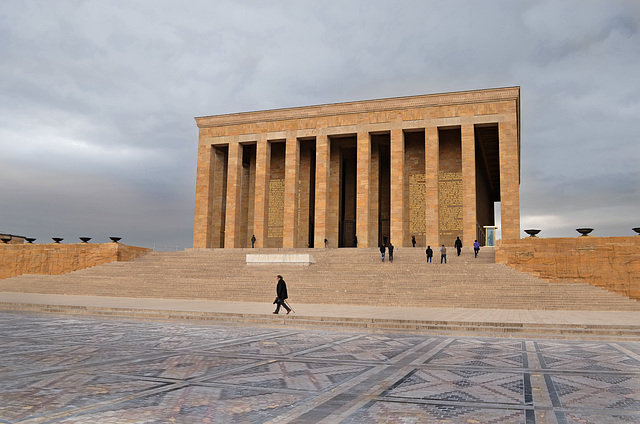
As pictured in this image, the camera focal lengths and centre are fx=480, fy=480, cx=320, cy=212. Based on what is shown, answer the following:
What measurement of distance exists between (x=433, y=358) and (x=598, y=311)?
9900 millimetres

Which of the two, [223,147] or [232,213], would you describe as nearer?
[232,213]

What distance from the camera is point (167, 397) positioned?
440 centimetres

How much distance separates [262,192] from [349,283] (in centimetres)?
1585

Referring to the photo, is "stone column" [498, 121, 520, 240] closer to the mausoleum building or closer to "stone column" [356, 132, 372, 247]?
the mausoleum building

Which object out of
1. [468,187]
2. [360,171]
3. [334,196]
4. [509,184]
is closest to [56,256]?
[334,196]

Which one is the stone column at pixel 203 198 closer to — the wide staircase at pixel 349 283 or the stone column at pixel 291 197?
the stone column at pixel 291 197

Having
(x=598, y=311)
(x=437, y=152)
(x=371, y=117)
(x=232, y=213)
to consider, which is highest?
(x=371, y=117)

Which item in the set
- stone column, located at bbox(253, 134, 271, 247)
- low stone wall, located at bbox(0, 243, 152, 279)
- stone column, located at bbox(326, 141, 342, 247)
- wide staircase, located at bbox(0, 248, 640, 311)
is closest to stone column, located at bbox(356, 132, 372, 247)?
stone column, located at bbox(326, 141, 342, 247)

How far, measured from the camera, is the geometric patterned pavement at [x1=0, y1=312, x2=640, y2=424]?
12.8ft

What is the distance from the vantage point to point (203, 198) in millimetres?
33688

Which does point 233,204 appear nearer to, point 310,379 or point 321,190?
point 321,190

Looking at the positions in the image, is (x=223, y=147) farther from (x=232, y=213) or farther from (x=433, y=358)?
(x=433, y=358)

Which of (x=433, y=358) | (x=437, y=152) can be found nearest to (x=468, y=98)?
(x=437, y=152)

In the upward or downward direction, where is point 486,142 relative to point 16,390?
upward
